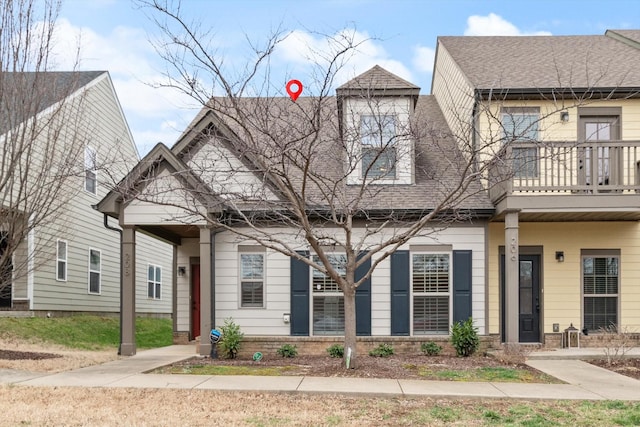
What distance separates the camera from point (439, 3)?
1233cm

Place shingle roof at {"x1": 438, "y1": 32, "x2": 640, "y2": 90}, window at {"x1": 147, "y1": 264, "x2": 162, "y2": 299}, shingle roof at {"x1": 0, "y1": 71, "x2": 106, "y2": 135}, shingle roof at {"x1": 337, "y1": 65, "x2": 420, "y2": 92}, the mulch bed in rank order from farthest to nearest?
window at {"x1": 147, "y1": 264, "x2": 162, "y2": 299}
shingle roof at {"x1": 438, "y1": 32, "x2": 640, "y2": 90}
shingle roof at {"x1": 337, "y1": 65, "x2": 420, "y2": 92}
shingle roof at {"x1": 0, "y1": 71, "x2": 106, "y2": 135}
the mulch bed

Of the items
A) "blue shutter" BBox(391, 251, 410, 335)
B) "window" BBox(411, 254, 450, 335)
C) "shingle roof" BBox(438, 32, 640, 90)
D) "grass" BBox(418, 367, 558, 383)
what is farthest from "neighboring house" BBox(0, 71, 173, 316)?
"shingle roof" BBox(438, 32, 640, 90)

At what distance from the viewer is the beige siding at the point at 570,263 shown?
1457cm

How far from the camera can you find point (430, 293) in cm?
1424

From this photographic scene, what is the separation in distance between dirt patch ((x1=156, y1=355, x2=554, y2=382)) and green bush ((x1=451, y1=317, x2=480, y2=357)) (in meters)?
0.21

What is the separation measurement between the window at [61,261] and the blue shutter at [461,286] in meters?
10.9

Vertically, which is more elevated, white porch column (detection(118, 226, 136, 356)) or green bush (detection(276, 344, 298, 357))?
white porch column (detection(118, 226, 136, 356))

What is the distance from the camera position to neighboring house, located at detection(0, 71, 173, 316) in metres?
13.7

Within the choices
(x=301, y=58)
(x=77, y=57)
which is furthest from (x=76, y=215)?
(x=301, y=58)

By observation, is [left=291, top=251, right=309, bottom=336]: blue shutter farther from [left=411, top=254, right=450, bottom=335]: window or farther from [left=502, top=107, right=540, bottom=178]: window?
[left=502, top=107, right=540, bottom=178]: window

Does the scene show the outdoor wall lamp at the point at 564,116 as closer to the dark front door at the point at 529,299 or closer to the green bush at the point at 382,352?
the dark front door at the point at 529,299

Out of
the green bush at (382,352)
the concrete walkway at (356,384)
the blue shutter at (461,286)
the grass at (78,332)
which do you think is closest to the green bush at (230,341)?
the concrete walkway at (356,384)

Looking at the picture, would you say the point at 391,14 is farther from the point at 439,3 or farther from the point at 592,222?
the point at 592,222

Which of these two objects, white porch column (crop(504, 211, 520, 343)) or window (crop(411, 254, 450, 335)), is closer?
white porch column (crop(504, 211, 520, 343))
